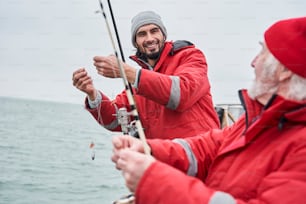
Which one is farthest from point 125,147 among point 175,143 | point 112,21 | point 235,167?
point 112,21

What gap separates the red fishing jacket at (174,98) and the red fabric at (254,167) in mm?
1020

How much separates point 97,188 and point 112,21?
44.5 feet

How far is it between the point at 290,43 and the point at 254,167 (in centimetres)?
60

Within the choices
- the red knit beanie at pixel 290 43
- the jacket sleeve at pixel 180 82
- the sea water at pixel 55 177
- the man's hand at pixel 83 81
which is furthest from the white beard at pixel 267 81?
the sea water at pixel 55 177

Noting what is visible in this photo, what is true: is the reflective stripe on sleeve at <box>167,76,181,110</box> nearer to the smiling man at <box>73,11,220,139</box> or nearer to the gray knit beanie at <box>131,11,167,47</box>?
the smiling man at <box>73,11,220,139</box>

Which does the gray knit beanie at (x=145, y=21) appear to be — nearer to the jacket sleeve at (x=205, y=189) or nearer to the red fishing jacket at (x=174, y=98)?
the red fishing jacket at (x=174, y=98)

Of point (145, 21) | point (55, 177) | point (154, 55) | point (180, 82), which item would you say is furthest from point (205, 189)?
point (55, 177)

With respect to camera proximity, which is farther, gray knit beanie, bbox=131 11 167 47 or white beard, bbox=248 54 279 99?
gray knit beanie, bbox=131 11 167 47

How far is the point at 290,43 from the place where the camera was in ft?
6.47

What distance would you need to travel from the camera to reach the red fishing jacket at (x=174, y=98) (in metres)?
3.31

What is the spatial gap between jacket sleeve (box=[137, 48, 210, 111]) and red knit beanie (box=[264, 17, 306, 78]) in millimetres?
1312

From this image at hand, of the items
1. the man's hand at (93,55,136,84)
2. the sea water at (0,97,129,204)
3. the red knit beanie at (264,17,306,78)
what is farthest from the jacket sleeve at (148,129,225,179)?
the sea water at (0,97,129,204)

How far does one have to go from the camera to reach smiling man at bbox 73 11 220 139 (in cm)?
327

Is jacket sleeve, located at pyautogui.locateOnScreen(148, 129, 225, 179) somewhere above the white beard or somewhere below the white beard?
below
